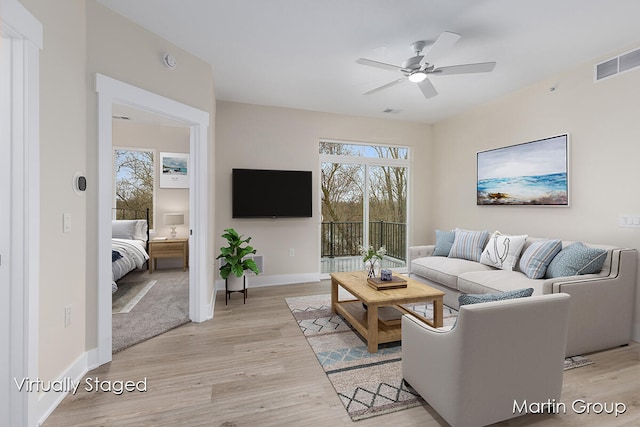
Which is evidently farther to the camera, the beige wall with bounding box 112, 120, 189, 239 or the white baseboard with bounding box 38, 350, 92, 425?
the beige wall with bounding box 112, 120, 189, 239

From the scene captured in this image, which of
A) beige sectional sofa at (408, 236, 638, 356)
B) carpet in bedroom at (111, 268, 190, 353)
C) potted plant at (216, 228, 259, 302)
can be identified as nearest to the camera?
beige sectional sofa at (408, 236, 638, 356)

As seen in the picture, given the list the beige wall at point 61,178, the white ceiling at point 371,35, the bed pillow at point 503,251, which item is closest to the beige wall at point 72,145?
the beige wall at point 61,178

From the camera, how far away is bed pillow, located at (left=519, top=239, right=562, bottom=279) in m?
2.82

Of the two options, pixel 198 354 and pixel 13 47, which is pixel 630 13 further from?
pixel 198 354

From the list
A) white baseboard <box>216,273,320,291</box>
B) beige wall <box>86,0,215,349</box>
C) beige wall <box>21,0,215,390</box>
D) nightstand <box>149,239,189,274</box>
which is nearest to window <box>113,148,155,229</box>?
nightstand <box>149,239,189,274</box>

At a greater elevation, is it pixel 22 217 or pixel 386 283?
pixel 22 217

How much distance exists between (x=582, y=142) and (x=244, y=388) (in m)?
4.00

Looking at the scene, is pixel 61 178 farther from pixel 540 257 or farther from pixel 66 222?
pixel 540 257

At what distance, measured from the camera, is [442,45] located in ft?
7.39

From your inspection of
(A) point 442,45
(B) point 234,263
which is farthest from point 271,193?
(A) point 442,45

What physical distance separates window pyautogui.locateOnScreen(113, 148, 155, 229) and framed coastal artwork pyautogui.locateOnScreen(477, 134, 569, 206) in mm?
6012

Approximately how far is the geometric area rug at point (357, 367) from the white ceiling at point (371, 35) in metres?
2.74

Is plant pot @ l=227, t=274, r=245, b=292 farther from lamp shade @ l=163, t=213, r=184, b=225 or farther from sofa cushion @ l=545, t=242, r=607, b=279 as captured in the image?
sofa cushion @ l=545, t=242, r=607, b=279

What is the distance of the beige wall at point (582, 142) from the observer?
8.77 ft
